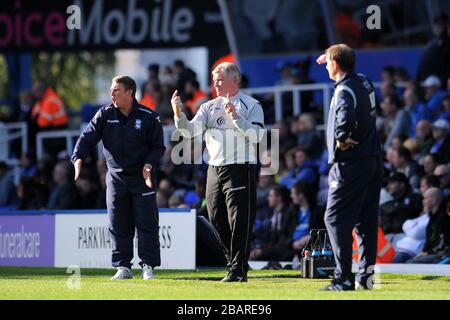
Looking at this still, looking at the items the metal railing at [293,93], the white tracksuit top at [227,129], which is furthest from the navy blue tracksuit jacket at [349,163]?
the metal railing at [293,93]

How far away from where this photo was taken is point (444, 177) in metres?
17.1

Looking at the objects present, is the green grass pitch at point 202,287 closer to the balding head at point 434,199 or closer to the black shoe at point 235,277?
the black shoe at point 235,277

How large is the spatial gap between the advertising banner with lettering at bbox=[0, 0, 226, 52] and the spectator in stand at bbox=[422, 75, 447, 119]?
5379mm

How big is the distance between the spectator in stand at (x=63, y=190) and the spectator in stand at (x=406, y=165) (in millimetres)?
5708

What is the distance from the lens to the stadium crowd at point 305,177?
16828 millimetres

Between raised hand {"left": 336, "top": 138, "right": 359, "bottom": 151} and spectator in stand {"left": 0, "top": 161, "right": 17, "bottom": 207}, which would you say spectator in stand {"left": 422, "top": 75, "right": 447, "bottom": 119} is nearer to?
spectator in stand {"left": 0, "top": 161, "right": 17, "bottom": 207}

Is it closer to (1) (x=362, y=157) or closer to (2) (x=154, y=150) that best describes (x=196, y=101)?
(2) (x=154, y=150)

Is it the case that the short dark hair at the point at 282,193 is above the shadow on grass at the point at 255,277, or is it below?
above

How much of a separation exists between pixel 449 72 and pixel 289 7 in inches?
173

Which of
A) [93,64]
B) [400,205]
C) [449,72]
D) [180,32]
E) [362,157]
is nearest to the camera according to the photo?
[362,157]

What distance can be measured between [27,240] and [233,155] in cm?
610

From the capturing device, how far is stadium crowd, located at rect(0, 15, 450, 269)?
16.8 metres

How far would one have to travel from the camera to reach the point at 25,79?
28.4 metres

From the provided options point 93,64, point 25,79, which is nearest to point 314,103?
point 25,79
